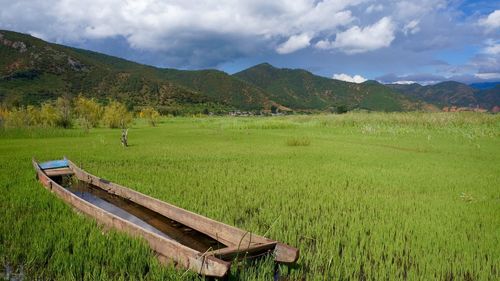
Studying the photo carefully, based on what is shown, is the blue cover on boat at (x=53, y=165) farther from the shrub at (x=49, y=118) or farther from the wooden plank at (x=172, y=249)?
the shrub at (x=49, y=118)

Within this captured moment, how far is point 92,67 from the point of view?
8625cm

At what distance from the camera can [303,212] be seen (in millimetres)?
6492

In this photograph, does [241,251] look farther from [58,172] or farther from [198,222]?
[58,172]

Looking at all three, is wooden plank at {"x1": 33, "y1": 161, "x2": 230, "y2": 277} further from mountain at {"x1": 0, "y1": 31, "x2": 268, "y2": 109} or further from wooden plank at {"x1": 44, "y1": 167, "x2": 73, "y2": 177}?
mountain at {"x1": 0, "y1": 31, "x2": 268, "y2": 109}

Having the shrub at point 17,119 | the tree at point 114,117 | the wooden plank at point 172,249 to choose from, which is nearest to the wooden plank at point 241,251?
the wooden plank at point 172,249

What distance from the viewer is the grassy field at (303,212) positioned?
13.6 feet

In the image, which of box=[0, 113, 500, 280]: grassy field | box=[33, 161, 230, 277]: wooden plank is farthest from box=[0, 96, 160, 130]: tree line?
box=[33, 161, 230, 277]: wooden plank

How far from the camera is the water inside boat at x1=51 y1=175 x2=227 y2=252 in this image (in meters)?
5.12

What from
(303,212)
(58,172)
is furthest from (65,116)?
(303,212)

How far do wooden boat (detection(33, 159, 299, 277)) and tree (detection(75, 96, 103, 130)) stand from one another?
2751 cm

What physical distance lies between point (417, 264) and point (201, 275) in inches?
105

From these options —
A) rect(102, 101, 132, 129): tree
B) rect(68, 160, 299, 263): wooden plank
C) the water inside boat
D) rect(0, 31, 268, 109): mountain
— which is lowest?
the water inside boat

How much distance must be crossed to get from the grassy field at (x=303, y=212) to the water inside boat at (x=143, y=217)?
613 millimetres

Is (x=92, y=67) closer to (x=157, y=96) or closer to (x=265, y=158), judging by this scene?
(x=157, y=96)
